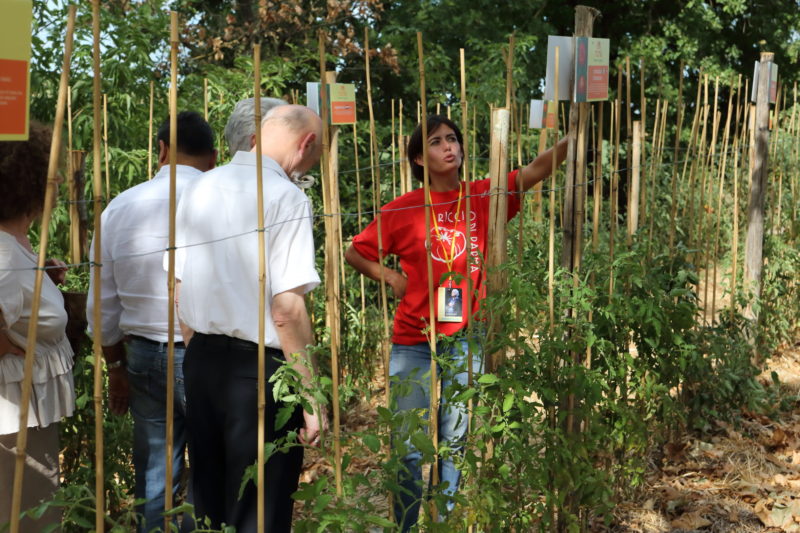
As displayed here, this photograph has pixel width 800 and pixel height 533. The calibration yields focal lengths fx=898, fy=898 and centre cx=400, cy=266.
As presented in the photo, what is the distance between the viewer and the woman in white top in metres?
2.00

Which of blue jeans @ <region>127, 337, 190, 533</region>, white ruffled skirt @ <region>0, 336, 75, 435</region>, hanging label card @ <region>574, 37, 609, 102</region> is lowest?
blue jeans @ <region>127, 337, 190, 533</region>

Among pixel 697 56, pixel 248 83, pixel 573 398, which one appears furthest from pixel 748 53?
pixel 573 398

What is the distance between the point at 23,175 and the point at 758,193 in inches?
178

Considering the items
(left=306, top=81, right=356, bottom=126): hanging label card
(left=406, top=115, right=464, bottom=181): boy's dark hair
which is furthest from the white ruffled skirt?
(left=306, top=81, right=356, bottom=126): hanging label card

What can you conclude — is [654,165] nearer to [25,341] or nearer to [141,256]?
[141,256]

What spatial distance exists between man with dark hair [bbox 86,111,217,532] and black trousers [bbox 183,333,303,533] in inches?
15.6

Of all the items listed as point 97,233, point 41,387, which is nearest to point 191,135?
point 41,387

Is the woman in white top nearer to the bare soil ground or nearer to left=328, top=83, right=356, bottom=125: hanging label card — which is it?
left=328, top=83, right=356, bottom=125: hanging label card

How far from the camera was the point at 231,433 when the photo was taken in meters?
2.14

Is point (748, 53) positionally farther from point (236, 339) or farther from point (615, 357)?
point (236, 339)

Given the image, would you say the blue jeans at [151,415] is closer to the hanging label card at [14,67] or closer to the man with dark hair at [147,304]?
the man with dark hair at [147,304]

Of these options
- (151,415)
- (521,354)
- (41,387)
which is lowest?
(151,415)

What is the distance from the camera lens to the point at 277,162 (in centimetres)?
217

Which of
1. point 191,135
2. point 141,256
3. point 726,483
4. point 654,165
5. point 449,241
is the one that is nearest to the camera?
point 141,256
